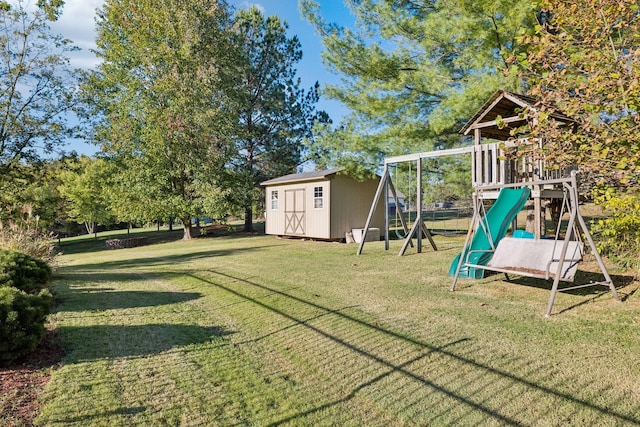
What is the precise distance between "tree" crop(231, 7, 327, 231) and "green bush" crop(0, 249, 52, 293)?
17.3 meters

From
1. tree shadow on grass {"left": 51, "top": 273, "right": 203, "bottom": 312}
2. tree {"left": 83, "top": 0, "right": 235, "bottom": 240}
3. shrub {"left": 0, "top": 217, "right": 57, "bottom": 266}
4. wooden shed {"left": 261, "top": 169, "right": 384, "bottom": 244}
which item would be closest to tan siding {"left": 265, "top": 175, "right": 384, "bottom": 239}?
wooden shed {"left": 261, "top": 169, "right": 384, "bottom": 244}

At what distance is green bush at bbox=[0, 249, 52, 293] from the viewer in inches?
213

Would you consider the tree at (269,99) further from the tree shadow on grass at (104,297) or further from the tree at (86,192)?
the tree shadow on grass at (104,297)

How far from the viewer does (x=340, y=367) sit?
3.47m

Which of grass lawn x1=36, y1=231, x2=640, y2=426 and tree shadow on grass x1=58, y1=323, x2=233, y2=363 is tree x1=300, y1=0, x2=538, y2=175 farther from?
tree shadow on grass x1=58, y1=323, x2=233, y2=363

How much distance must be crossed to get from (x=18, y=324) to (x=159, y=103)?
18.2 meters

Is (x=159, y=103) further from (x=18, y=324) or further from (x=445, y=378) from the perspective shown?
(x=445, y=378)

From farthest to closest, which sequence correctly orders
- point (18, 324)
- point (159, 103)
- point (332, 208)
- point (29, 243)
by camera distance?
point (159, 103) < point (332, 208) < point (29, 243) < point (18, 324)

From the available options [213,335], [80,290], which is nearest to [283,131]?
[80,290]

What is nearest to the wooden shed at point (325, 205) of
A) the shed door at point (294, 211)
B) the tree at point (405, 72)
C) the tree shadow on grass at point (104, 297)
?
the shed door at point (294, 211)

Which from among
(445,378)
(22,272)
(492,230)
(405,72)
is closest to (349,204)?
(405,72)

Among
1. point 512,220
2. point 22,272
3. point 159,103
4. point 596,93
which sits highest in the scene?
point 159,103

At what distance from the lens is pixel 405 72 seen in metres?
11.8

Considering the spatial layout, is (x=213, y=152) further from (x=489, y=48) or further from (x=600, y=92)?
(x=600, y=92)
